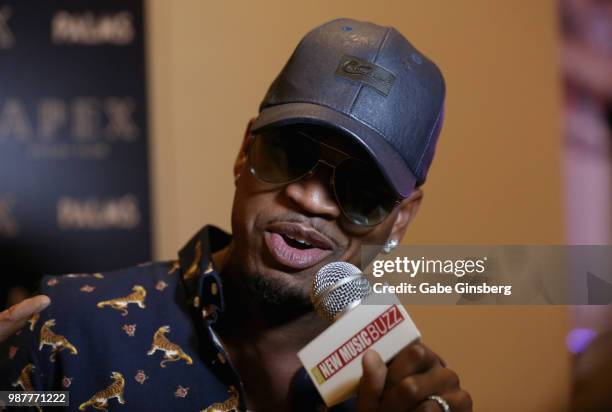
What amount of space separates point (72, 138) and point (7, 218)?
272mm

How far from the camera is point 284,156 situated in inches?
52.0

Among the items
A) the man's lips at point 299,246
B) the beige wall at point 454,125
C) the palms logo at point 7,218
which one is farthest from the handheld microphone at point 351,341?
the palms logo at point 7,218

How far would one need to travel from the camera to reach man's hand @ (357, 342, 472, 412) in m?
0.86

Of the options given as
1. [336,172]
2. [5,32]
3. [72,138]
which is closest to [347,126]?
[336,172]

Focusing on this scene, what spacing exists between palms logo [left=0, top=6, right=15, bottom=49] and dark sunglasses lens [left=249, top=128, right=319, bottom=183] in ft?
3.32

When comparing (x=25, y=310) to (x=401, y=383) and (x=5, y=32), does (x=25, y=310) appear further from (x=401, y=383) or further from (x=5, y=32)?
(x=5, y=32)

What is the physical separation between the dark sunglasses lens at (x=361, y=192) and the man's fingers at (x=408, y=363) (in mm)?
448

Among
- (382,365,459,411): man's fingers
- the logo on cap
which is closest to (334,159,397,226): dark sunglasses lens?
the logo on cap

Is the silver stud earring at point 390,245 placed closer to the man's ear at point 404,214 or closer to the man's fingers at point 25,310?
the man's ear at point 404,214

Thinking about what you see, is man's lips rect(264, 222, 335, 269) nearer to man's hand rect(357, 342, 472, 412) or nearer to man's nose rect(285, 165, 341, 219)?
man's nose rect(285, 165, 341, 219)

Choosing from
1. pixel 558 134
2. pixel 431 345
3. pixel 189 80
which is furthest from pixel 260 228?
pixel 558 134

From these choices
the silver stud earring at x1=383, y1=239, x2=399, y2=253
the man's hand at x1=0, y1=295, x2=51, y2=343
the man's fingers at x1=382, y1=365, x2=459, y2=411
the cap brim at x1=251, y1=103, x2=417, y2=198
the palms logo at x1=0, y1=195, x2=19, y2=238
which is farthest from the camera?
the palms logo at x1=0, y1=195, x2=19, y2=238

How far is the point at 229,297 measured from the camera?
4.83 ft

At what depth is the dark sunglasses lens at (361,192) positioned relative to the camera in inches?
51.0
